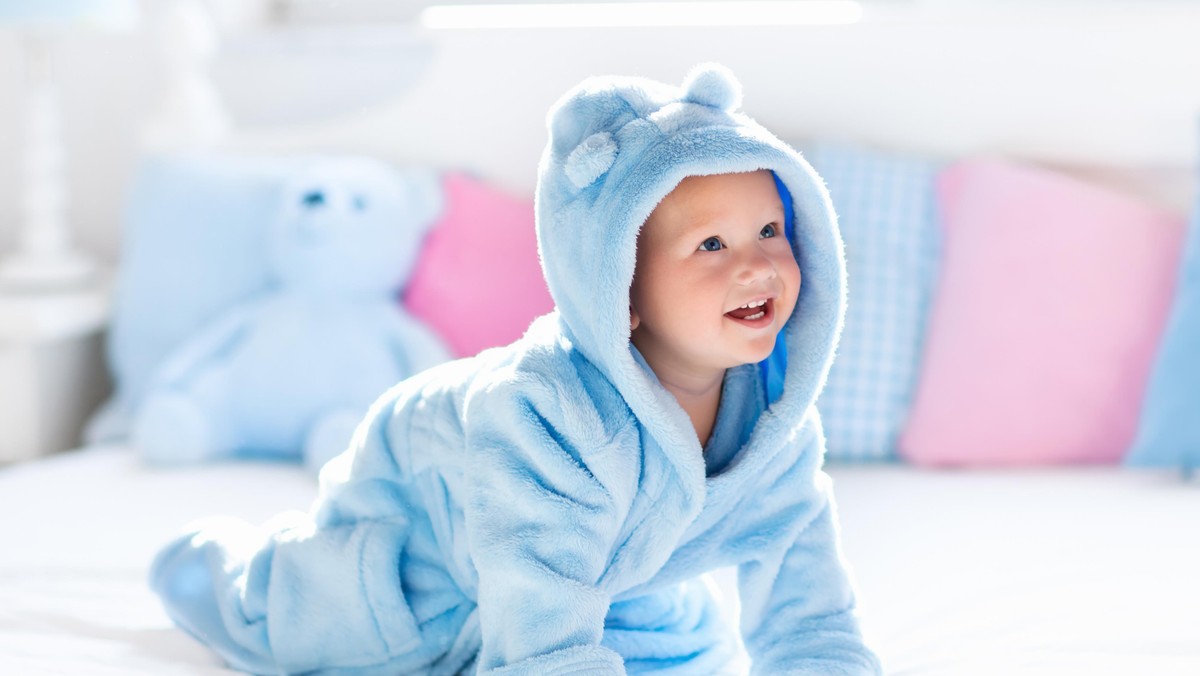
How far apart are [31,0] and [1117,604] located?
1.76 m

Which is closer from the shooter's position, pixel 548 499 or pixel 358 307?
pixel 548 499

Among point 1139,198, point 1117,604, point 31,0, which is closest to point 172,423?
point 31,0

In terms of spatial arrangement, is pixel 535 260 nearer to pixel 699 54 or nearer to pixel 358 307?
pixel 358 307

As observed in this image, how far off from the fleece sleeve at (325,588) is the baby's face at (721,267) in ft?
1.01

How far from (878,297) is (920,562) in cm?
52

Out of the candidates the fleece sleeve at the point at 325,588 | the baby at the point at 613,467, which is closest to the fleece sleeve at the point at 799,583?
the baby at the point at 613,467

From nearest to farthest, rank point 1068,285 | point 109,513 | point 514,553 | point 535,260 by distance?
point 514,553 < point 109,513 < point 1068,285 < point 535,260

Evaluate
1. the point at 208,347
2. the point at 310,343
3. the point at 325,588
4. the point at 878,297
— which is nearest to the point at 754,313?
the point at 325,588

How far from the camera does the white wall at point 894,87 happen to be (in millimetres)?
2029

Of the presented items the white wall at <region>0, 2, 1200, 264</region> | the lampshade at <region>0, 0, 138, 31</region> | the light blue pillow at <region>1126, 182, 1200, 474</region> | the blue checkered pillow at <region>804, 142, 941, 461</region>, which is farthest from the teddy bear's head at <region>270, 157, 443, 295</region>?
the light blue pillow at <region>1126, 182, 1200, 474</region>

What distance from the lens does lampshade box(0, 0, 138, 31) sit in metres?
2.00

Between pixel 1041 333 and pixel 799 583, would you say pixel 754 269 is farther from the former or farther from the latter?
pixel 1041 333

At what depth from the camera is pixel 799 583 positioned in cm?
112

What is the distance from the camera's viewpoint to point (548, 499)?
100cm
